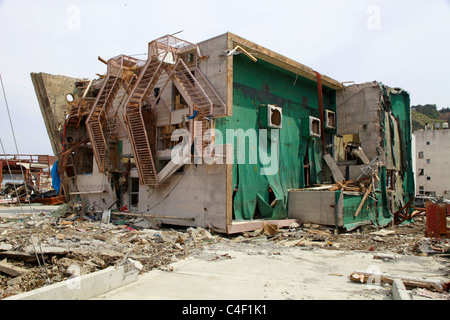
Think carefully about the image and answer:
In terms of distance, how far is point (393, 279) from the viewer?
6402 mm

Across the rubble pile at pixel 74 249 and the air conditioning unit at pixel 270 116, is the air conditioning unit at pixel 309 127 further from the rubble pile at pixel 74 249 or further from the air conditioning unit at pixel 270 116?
the rubble pile at pixel 74 249

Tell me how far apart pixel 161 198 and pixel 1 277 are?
8.46 meters

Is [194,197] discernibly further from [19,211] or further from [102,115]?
[19,211]

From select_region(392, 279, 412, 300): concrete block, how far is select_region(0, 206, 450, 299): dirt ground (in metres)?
1.98

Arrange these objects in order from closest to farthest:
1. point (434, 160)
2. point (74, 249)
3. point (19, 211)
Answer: point (74, 249) < point (19, 211) < point (434, 160)

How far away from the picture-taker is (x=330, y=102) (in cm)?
2045

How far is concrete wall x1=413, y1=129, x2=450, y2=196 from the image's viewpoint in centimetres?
4972

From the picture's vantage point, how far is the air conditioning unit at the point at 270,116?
49.9ft

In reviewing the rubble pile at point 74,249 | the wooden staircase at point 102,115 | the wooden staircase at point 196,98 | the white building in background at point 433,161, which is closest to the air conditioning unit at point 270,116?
the wooden staircase at point 196,98

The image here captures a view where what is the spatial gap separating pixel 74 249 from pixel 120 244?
1.67 m

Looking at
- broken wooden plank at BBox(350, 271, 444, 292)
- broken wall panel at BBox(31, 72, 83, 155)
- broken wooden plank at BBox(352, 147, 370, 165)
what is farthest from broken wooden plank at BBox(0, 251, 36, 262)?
broken wooden plank at BBox(352, 147, 370, 165)

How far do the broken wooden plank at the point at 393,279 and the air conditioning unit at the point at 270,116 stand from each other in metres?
9.02

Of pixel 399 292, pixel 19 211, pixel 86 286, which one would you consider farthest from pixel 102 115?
pixel 399 292

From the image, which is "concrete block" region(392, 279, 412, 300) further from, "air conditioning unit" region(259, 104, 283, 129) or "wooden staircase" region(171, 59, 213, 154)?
"air conditioning unit" region(259, 104, 283, 129)
